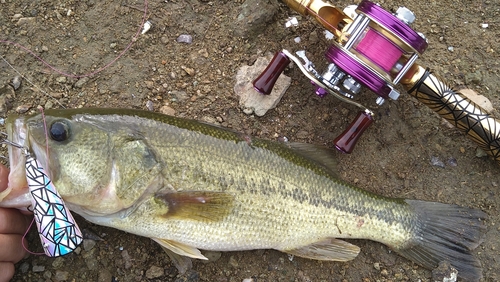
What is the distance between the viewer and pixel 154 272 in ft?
10.6

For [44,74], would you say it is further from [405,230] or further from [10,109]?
[405,230]

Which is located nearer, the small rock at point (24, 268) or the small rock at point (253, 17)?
the small rock at point (24, 268)

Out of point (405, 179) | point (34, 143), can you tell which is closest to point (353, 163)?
point (405, 179)

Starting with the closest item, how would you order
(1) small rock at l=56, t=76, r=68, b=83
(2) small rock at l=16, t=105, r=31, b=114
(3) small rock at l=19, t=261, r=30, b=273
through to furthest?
(3) small rock at l=19, t=261, r=30, b=273 → (2) small rock at l=16, t=105, r=31, b=114 → (1) small rock at l=56, t=76, r=68, b=83

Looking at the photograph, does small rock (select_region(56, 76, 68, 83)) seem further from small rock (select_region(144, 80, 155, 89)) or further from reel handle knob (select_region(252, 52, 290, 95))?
reel handle knob (select_region(252, 52, 290, 95))

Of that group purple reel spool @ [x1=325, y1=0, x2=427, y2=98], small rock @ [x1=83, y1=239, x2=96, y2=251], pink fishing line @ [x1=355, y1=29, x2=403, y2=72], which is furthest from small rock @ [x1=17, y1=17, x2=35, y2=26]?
pink fishing line @ [x1=355, y1=29, x2=403, y2=72]

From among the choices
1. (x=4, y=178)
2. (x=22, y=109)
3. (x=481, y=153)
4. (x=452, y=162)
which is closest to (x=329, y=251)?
(x=452, y=162)

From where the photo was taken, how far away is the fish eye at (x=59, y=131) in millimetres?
2623

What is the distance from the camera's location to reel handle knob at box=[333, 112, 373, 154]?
330 centimetres

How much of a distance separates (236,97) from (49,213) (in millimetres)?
1722

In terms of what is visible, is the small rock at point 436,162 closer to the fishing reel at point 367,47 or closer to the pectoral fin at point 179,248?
the fishing reel at point 367,47

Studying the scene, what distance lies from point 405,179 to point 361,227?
0.73 m

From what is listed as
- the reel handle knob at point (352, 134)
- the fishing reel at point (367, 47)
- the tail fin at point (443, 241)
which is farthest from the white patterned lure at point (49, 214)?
the tail fin at point (443, 241)

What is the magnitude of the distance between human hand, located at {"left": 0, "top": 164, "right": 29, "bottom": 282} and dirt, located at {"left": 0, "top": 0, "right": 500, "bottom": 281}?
767mm
